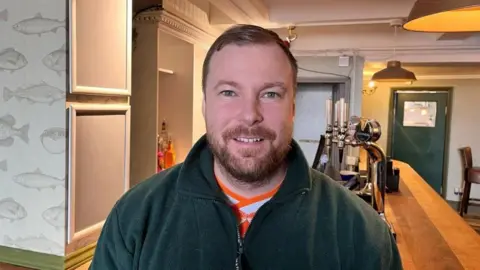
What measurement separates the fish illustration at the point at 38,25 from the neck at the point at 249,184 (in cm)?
80

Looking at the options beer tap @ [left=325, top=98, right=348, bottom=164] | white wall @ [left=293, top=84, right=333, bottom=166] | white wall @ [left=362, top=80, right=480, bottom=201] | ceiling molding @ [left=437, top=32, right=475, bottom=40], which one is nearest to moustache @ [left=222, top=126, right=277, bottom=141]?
beer tap @ [left=325, top=98, right=348, bottom=164]

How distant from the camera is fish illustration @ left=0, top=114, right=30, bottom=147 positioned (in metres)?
1.51

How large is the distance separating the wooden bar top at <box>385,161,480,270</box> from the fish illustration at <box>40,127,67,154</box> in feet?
4.00

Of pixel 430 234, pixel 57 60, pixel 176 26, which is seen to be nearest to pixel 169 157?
pixel 176 26

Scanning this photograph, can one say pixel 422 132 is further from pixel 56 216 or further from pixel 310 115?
pixel 56 216

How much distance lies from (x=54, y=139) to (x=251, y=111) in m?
0.83

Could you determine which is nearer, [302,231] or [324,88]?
[302,231]

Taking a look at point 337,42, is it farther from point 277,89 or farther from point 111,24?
point 277,89

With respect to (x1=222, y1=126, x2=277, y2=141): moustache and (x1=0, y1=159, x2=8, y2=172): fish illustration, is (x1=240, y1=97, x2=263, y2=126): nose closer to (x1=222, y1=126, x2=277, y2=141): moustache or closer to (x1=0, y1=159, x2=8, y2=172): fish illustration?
(x1=222, y1=126, x2=277, y2=141): moustache

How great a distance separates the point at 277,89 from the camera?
0.99m

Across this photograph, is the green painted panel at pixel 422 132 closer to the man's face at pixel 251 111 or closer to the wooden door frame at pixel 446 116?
the wooden door frame at pixel 446 116

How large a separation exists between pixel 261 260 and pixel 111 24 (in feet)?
3.78

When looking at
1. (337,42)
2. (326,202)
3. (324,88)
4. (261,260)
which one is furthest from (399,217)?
(324,88)

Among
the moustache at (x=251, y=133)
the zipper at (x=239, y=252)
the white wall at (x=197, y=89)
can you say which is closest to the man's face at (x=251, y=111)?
the moustache at (x=251, y=133)
